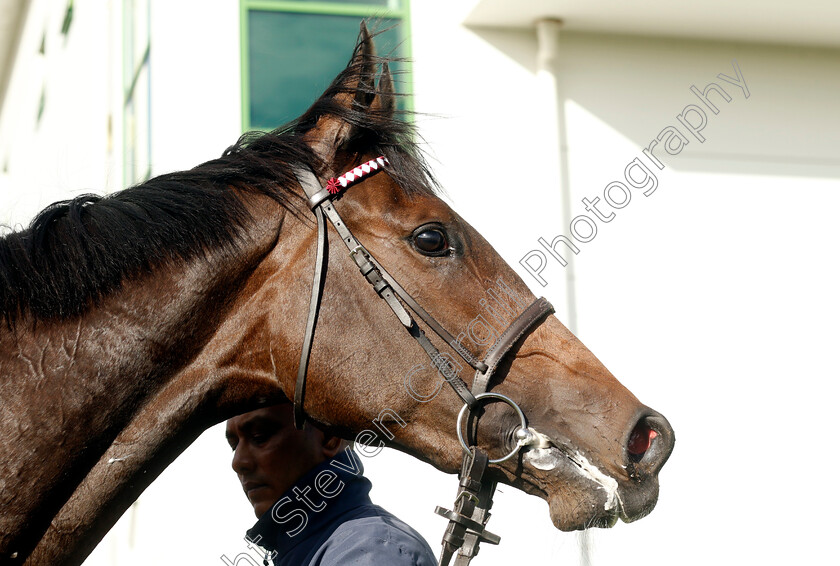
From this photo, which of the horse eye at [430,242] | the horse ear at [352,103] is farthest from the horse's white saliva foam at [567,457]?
the horse ear at [352,103]

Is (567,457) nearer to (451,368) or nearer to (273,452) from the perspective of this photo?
(451,368)

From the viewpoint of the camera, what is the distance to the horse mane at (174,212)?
189 centimetres

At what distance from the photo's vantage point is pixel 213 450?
4.85 metres

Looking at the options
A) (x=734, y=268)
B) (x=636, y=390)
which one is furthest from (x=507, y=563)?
(x=734, y=268)

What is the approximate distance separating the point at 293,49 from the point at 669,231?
2.85 meters

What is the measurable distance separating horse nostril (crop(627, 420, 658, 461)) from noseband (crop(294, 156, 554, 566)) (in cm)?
23

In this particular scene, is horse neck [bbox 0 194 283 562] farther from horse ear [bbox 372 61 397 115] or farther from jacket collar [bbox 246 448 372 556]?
jacket collar [bbox 246 448 372 556]

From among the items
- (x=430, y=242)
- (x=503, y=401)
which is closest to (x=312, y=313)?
(x=430, y=242)

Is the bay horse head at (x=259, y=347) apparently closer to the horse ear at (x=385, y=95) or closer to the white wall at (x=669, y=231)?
the horse ear at (x=385, y=95)

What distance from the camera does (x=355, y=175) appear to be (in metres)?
2.12

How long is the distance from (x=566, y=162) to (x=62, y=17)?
7.69 meters

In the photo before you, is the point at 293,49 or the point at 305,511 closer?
the point at 305,511

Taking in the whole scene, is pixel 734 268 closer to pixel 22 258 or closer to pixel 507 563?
pixel 507 563

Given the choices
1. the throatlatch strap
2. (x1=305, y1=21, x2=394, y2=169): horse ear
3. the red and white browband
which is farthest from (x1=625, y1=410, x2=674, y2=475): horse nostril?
(x1=305, y1=21, x2=394, y2=169): horse ear
